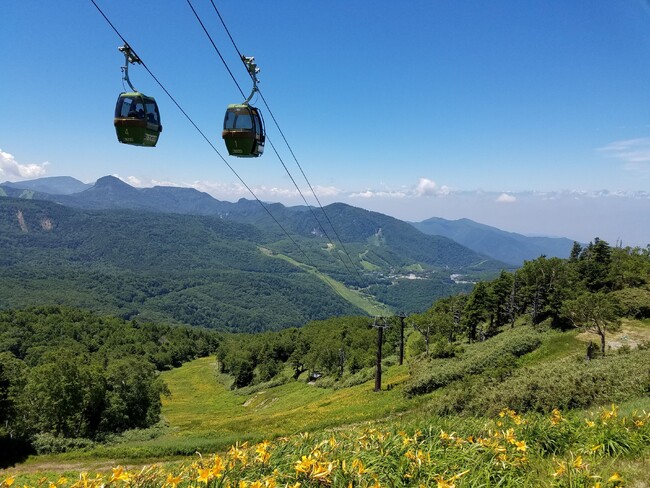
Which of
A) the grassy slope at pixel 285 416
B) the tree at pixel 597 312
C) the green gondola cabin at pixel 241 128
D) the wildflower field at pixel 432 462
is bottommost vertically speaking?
the grassy slope at pixel 285 416

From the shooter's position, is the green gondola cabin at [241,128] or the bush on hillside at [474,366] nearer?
the green gondola cabin at [241,128]

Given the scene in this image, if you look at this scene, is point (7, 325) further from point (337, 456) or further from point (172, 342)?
point (337, 456)

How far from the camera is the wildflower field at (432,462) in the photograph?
448cm

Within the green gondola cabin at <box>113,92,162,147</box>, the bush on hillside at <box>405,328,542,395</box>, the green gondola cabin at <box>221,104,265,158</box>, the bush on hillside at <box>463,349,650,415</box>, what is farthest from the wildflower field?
the bush on hillside at <box>405,328,542,395</box>

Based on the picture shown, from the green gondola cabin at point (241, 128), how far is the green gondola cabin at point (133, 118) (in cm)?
325

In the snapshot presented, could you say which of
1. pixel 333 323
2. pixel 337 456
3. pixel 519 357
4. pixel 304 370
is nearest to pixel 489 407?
pixel 337 456

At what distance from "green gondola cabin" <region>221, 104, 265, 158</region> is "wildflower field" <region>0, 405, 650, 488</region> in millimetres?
12789

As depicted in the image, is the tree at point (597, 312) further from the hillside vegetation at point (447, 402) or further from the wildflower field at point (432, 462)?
the wildflower field at point (432, 462)

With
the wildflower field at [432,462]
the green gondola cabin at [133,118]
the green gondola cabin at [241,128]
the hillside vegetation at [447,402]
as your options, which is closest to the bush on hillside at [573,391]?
the hillside vegetation at [447,402]

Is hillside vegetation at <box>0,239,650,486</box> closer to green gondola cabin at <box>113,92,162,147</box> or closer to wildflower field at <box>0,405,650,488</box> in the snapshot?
wildflower field at <box>0,405,650,488</box>

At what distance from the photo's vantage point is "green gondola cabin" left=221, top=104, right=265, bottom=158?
16.3 meters

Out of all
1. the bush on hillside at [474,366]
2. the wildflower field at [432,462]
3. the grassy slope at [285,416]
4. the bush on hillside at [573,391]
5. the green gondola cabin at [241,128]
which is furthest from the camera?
the bush on hillside at [474,366]

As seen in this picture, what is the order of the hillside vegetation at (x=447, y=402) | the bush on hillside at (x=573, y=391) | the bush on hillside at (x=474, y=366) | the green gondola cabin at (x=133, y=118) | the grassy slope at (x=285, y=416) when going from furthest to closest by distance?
the bush on hillside at (x=474, y=366) < the grassy slope at (x=285, y=416) < the green gondola cabin at (x=133, y=118) < the bush on hillside at (x=573, y=391) < the hillside vegetation at (x=447, y=402)

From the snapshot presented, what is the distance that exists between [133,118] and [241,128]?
14.6ft
